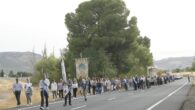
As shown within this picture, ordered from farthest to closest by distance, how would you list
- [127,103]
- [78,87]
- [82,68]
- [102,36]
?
[102,36] → [78,87] → [82,68] → [127,103]

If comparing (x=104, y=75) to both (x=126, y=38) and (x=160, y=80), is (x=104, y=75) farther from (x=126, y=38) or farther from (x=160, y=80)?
(x=160, y=80)

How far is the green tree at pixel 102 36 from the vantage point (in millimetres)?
77875

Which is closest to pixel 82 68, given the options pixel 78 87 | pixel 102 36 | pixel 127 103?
pixel 78 87

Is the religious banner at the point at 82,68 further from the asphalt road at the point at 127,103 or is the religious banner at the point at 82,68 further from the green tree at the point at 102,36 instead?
the asphalt road at the point at 127,103

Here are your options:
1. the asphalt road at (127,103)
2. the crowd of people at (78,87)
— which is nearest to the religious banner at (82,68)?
the crowd of people at (78,87)

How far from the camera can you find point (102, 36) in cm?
7894

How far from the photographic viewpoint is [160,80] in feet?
298

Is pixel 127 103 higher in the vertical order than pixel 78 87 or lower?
lower

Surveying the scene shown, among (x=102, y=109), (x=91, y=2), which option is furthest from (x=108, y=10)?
(x=102, y=109)

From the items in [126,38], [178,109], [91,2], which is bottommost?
[178,109]

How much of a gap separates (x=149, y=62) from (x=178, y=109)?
9097 centimetres

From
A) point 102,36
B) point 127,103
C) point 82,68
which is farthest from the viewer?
point 102,36

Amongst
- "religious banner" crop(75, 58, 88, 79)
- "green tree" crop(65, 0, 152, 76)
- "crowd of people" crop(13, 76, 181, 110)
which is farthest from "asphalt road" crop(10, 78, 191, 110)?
"green tree" crop(65, 0, 152, 76)

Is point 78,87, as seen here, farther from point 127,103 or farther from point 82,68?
point 127,103
